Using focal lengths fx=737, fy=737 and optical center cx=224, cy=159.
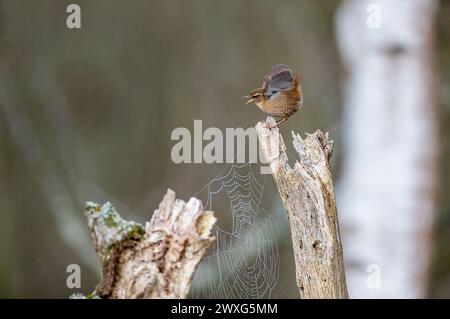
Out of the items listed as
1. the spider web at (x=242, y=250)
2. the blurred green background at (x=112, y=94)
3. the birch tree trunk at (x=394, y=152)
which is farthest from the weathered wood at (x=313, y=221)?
the blurred green background at (x=112, y=94)

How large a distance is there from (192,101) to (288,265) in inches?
80.0

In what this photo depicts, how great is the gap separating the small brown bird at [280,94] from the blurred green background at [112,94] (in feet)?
14.2

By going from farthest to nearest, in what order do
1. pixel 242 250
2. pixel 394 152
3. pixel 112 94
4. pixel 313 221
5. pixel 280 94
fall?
pixel 112 94 → pixel 394 152 → pixel 242 250 → pixel 280 94 → pixel 313 221

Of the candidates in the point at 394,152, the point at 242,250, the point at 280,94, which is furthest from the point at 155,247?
the point at 394,152

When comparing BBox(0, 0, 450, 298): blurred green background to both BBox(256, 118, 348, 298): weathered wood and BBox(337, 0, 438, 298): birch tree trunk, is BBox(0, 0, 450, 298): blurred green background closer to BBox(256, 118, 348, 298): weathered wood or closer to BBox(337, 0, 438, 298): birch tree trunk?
BBox(337, 0, 438, 298): birch tree trunk

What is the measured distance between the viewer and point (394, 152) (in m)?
5.12

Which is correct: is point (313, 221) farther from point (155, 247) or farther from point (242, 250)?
point (242, 250)

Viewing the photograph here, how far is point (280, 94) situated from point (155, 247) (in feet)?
3.41

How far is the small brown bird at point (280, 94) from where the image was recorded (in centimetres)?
296

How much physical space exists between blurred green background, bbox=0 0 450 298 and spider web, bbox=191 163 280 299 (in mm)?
1352

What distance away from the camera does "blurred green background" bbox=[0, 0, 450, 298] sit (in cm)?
752

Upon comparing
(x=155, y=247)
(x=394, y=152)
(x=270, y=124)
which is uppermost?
(x=394, y=152)

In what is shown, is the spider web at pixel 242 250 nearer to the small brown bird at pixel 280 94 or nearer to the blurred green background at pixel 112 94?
the small brown bird at pixel 280 94
